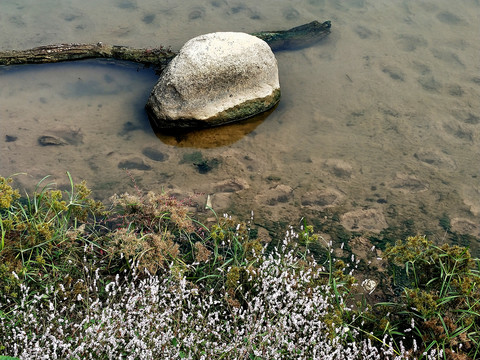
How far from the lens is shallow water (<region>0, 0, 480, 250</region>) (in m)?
6.25

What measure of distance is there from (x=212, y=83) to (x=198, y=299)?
378cm

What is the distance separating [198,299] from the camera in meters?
4.23

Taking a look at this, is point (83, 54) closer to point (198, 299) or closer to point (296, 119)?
point (296, 119)

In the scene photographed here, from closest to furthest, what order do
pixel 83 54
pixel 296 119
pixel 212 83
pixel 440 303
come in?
pixel 440 303, pixel 212 83, pixel 296 119, pixel 83 54

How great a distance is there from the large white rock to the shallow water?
275 millimetres

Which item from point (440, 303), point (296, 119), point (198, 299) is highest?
point (440, 303)

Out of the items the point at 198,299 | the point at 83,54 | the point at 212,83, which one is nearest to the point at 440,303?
the point at 198,299

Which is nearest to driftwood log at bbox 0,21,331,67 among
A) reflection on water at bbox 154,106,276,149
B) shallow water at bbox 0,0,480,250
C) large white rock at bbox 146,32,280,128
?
shallow water at bbox 0,0,480,250

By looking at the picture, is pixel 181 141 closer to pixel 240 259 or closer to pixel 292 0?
pixel 240 259

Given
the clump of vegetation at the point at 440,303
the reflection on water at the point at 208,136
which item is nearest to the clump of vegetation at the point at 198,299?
the clump of vegetation at the point at 440,303

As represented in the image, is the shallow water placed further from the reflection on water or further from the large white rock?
the large white rock

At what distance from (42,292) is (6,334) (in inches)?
21.0

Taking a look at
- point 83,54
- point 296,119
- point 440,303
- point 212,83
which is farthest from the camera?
point 83,54

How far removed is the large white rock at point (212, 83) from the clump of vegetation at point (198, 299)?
2.32 meters
